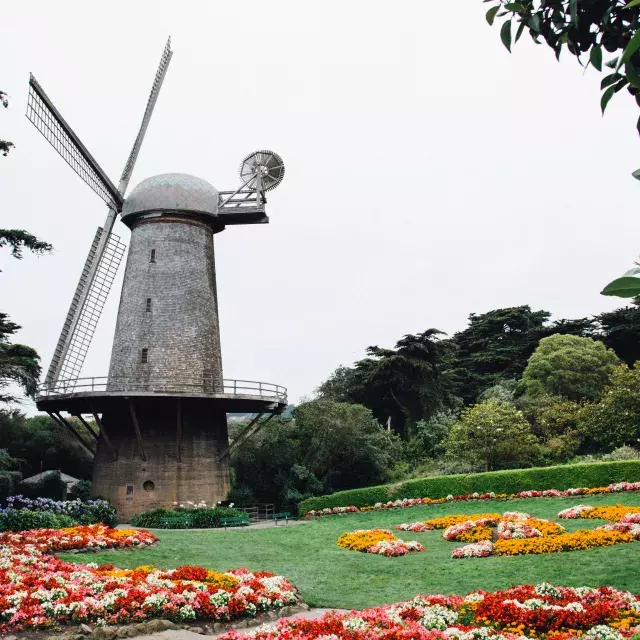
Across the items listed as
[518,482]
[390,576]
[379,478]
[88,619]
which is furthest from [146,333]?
[88,619]

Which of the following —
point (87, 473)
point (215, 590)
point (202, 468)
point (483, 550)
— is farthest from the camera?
point (87, 473)

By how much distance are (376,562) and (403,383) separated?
1118 inches

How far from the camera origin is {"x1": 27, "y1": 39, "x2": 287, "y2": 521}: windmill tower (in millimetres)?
27047

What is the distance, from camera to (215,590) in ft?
36.2

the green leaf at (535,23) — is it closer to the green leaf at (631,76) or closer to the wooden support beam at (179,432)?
the green leaf at (631,76)

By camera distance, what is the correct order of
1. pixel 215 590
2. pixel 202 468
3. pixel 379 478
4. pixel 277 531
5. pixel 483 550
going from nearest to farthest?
pixel 215 590
pixel 483 550
pixel 277 531
pixel 202 468
pixel 379 478

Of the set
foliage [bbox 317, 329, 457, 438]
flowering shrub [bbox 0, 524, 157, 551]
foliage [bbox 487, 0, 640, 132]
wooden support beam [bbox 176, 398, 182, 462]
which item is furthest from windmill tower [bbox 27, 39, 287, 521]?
foliage [bbox 487, 0, 640, 132]

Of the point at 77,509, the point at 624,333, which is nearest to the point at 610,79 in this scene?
the point at 77,509

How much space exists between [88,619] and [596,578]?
7952 millimetres

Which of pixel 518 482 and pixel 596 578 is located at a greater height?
pixel 518 482

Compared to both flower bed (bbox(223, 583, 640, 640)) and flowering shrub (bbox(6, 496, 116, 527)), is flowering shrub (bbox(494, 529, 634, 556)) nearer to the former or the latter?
flower bed (bbox(223, 583, 640, 640))

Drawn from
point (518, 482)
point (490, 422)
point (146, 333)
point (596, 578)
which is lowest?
point (596, 578)

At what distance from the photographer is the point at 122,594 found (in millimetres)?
10312

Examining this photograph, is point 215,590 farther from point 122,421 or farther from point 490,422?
point 490,422
